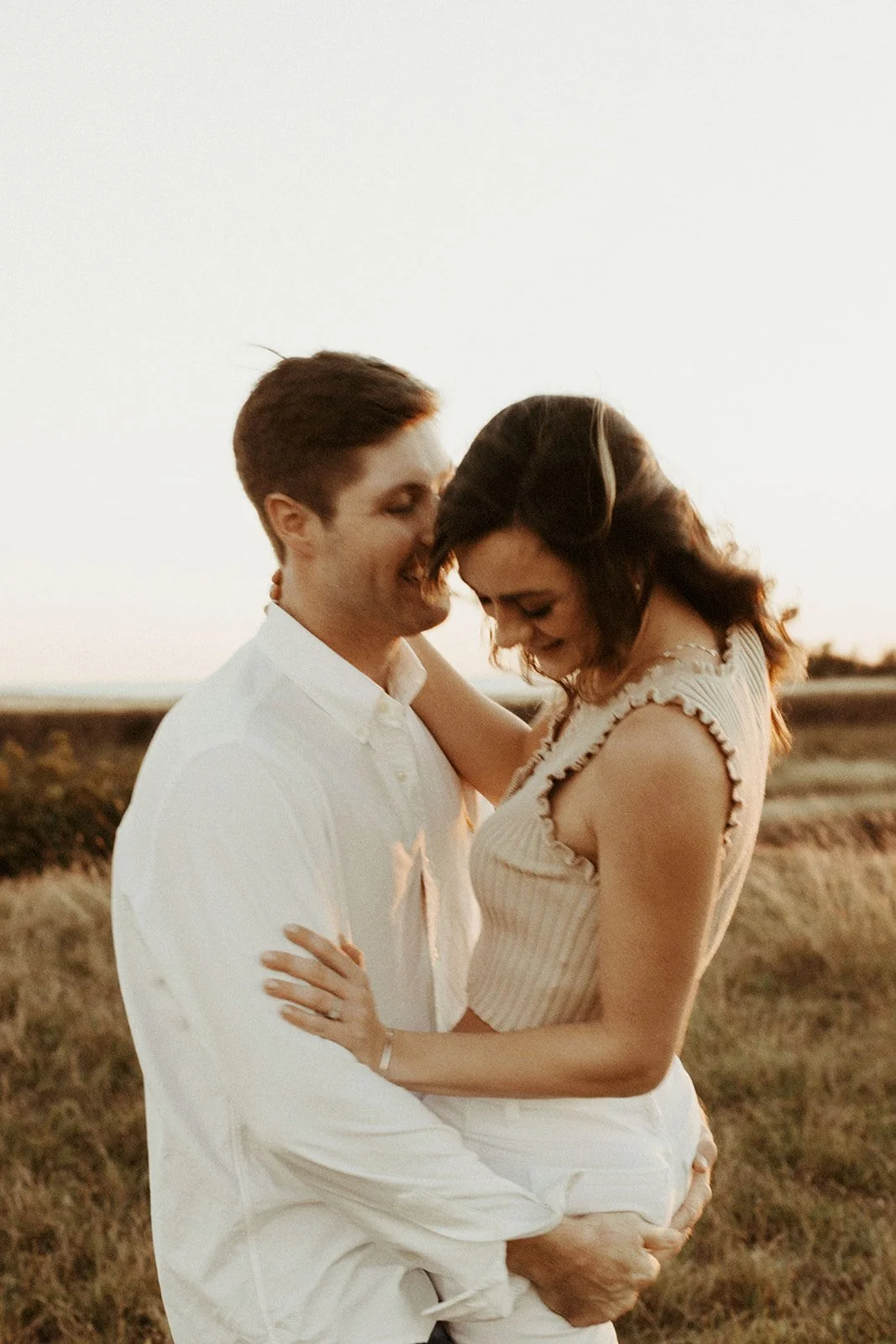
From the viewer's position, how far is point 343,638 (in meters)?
2.41

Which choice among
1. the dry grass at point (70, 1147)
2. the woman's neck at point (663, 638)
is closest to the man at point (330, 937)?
the woman's neck at point (663, 638)

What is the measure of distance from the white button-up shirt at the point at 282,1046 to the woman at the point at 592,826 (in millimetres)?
86

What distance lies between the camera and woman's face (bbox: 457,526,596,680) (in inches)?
75.3

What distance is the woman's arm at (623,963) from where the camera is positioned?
1805 millimetres

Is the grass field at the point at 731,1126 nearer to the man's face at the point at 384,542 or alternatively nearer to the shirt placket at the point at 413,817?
the shirt placket at the point at 413,817

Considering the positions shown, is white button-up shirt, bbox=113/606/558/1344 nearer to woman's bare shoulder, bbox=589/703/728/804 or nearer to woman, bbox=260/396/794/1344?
woman, bbox=260/396/794/1344

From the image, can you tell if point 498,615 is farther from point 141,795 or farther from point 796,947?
point 796,947

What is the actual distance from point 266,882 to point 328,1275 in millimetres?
625

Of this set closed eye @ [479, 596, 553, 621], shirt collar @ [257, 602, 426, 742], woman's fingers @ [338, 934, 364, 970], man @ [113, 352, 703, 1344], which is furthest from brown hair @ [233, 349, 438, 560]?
woman's fingers @ [338, 934, 364, 970]

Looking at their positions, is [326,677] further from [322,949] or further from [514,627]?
[322,949]

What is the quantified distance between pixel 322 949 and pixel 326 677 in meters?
0.52

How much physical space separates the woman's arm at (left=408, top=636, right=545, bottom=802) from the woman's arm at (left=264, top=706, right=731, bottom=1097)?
72 centimetres

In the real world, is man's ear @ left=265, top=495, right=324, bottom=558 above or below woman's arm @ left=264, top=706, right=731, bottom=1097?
above

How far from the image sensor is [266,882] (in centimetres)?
191
